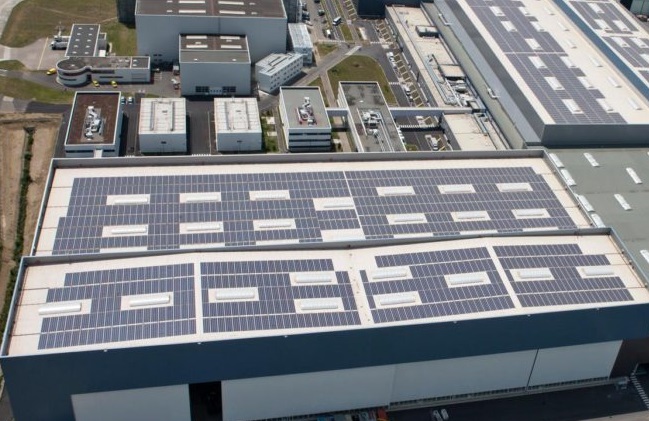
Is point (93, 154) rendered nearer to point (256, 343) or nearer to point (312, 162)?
point (312, 162)

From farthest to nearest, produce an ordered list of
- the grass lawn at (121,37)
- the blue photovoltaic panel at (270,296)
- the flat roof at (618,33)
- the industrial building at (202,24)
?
1. the grass lawn at (121,37)
2. the industrial building at (202,24)
3. the flat roof at (618,33)
4. the blue photovoltaic panel at (270,296)

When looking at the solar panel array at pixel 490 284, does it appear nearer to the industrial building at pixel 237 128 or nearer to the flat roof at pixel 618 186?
the flat roof at pixel 618 186

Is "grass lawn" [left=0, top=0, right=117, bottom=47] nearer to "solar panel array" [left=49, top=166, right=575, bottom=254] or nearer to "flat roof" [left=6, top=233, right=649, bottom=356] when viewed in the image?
"solar panel array" [left=49, top=166, right=575, bottom=254]

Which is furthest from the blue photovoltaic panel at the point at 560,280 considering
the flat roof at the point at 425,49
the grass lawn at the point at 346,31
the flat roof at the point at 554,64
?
the grass lawn at the point at 346,31

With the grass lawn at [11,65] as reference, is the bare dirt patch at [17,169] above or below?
below

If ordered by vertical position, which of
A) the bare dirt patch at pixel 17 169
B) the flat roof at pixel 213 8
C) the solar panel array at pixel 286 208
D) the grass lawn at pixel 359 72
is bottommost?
the bare dirt patch at pixel 17 169

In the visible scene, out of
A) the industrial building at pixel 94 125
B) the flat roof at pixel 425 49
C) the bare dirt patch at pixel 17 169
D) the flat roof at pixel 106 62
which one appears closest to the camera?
the bare dirt patch at pixel 17 169

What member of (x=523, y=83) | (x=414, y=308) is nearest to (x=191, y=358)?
(x=414, y=308)
